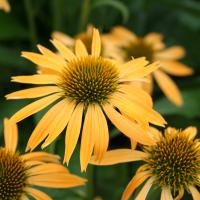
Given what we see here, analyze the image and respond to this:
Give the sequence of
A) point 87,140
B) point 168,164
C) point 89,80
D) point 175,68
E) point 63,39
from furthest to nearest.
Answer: point 175,68 < point 63,39 < point 89,80 < point 168,164 < point 87,140

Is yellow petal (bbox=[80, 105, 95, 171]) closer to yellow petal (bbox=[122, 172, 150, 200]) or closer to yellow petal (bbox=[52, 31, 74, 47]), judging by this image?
yellow petal (bbox=[122, 172, 150, 200])

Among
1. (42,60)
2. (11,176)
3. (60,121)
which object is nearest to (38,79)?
(42,60)

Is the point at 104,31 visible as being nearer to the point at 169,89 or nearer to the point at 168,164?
the point at 169,89

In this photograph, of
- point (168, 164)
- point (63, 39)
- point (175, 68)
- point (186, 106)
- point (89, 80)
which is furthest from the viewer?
point (175, 68)

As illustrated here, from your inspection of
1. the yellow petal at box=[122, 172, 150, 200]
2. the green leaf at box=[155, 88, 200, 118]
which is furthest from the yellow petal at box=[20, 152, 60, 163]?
the green leaf at box=[155, 88, 200, 118]

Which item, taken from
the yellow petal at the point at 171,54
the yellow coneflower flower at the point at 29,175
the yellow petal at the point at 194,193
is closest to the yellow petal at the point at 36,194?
the yellow coneflower flower at the point at 29,175

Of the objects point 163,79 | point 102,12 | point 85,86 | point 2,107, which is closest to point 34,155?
point 85,86

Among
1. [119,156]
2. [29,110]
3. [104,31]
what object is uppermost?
[104,31]
